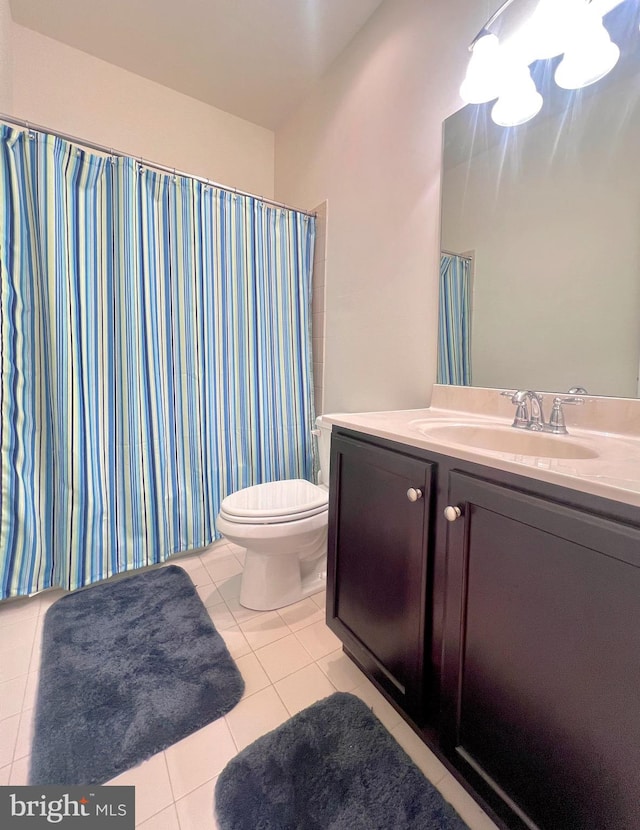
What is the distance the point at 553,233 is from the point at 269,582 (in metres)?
1.54

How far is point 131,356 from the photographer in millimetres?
1607

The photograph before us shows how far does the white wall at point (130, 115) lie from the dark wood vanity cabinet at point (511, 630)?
6.96ft

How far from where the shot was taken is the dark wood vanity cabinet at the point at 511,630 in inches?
21.7

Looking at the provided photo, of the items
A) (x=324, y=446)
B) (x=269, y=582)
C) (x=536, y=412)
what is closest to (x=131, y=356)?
(x=324, y=446)

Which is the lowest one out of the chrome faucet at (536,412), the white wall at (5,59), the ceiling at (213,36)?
the chrome faucet at (536,412)

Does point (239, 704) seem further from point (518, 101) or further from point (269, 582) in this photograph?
point (518, 101)

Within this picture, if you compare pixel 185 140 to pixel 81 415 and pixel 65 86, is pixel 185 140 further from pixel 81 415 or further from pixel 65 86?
pixel 81 415

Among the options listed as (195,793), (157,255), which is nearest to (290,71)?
(157,255)

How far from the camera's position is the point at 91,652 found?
1227mm

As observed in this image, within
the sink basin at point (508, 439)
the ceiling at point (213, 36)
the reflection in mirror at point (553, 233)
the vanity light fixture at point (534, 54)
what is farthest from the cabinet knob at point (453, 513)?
the ceiling at point (213, 36)

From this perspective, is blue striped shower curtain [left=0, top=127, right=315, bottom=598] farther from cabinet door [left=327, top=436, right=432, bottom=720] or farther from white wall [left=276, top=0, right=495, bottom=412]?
cabinet door [left=327, top=436, right=432, bottom=720]

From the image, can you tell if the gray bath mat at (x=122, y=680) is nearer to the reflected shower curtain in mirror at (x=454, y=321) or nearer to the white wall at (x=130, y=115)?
the reflected shower curtain in mirror at (x=454, y=321)

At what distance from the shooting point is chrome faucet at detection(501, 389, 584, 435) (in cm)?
99

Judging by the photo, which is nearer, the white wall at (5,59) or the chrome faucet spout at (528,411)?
the chrome faucet spout at (528,411)
